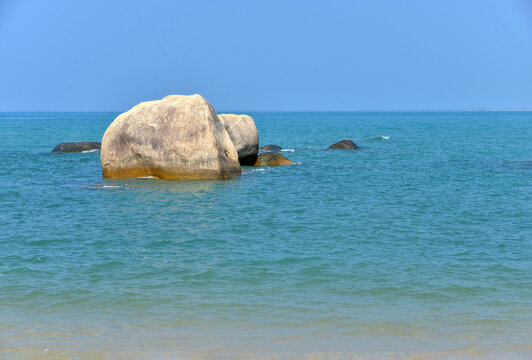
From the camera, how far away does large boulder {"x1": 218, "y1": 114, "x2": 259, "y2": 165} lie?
101ft

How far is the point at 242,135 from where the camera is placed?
101 feet

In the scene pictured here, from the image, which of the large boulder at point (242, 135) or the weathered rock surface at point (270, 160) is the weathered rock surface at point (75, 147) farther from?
the weathered rock surface at point (270, 160)

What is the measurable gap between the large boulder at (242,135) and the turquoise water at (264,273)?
771cm

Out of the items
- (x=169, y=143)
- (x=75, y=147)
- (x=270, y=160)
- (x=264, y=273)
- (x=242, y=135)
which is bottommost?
(x=264, y=273)

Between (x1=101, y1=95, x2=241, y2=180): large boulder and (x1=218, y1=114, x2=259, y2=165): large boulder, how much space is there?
4895 mm

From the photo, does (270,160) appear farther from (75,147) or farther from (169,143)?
(75,147)

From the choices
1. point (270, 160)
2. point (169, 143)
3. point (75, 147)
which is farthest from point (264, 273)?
point (75, 147)

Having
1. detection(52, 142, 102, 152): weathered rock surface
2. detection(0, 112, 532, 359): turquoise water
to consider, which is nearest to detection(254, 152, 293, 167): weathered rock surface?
detection(0, 112, 532, 359): turquoise water

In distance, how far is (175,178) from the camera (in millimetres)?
24938

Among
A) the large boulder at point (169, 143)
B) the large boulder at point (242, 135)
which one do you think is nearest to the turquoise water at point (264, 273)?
the large boulder at point (169, 143)

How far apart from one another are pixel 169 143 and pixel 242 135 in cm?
701

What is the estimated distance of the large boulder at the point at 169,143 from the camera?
24406 millimetres

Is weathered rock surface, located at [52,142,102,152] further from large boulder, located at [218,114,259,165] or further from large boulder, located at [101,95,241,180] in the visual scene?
large boulder, located at [101,95,241,180]

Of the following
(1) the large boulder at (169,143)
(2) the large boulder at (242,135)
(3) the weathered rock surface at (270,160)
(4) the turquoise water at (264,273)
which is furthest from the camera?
(3) the weathered rock surface at (270,160)
